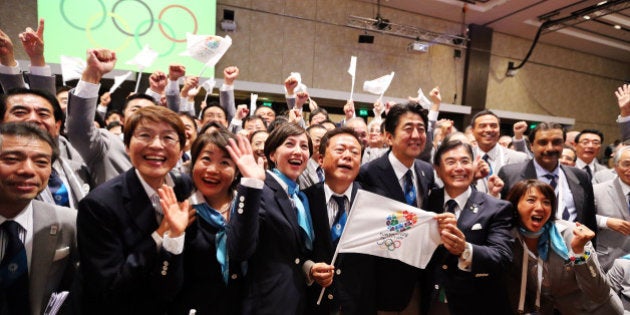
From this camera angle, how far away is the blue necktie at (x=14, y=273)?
4.40 feet

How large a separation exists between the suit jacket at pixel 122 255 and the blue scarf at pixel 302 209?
0.64 metres

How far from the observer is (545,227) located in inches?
87.0

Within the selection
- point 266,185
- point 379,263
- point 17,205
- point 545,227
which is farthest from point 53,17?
point 545,227

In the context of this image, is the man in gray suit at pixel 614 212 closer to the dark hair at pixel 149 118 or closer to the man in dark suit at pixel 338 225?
the man in dark suit at pixel 338 225

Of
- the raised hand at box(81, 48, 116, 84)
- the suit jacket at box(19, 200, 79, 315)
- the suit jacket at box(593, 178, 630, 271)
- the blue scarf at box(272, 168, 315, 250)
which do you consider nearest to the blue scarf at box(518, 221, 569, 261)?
the suit jacket at box(593, 178, 630, 271)

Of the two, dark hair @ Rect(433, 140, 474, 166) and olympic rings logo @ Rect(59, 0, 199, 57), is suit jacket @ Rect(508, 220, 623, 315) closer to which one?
dark hair @ Rect(433, 140, 474, 166)

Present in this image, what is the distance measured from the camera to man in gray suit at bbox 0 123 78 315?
4.49 ft

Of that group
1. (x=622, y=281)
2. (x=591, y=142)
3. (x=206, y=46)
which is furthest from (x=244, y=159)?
(x=591, y=142)

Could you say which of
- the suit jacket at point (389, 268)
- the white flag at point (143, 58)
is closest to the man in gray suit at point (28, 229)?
the suit jacket at point (389, 268)

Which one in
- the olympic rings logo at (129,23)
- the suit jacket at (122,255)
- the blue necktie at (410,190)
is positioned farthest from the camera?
the olympic rings logo at (129,23)

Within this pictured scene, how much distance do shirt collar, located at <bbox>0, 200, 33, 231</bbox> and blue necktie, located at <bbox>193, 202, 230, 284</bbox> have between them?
2.24 feet

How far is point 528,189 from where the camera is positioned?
2223 mm

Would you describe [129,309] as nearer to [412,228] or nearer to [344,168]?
[344,168]

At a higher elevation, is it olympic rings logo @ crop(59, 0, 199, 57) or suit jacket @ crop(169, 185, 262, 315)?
olympic rings logo @ crop(59, 0, 199, 57)
